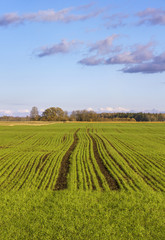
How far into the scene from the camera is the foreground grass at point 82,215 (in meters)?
12.5

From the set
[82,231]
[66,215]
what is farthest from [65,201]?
[82,231]

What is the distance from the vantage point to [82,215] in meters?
Result: 14.5

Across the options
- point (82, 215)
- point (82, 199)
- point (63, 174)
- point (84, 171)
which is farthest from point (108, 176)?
point (82, 215)

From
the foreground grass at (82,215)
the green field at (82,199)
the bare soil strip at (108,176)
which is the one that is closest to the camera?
the foreground grass at (82,215)

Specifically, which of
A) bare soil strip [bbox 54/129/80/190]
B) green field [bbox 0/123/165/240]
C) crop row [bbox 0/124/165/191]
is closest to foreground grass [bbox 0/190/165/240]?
green field [bbox 0/123/165/240]

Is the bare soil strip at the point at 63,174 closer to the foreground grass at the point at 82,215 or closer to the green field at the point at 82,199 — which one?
the green field at the point at 82,199

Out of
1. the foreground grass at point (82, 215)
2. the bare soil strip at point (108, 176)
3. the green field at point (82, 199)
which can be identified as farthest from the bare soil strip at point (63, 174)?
the bare soil strip at point (108, 176)

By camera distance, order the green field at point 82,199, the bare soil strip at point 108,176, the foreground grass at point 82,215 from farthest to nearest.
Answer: the bare soil strip at point 108,176 → the green field at point 82,199 → the foreground grass at point 82,215

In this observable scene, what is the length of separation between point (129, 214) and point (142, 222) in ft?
3.64

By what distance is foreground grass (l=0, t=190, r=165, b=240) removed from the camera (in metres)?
12.5

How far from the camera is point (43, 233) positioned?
41.3ft

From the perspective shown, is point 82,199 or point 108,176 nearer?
point 82,199

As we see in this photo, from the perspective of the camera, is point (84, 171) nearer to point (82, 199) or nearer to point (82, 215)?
point (82, 199)

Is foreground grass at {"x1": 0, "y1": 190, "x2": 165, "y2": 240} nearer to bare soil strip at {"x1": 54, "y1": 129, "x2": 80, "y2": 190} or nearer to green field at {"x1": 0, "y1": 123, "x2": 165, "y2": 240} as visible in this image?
green field at {"x1": 0, "y1": 123, "x2": 165, "y2": 240}
